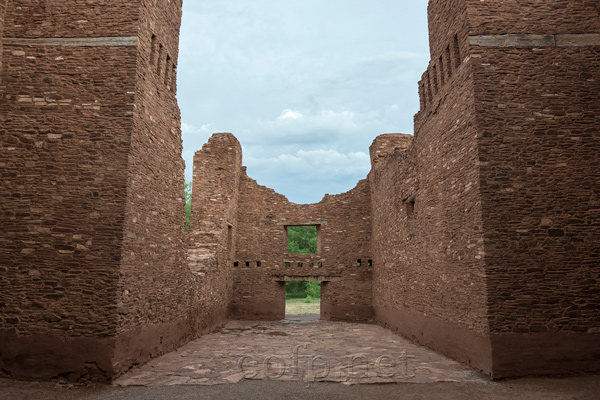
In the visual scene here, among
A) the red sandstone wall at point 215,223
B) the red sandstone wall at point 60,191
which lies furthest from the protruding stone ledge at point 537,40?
the red sandstone wall at point 215,223

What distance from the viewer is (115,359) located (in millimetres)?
6355

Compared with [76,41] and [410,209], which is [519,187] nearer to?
[410,209]

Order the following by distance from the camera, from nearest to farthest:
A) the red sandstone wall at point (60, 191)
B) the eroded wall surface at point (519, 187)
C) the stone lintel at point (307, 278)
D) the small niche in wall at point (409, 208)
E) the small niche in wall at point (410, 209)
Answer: the red sandstone wall at point (60, 191) → the eroded wall surface at point (519, 187) → the small niche in wall at point (409, 208) → the small niche in wall at point (410, 209) → the stone lintel at point (307, 278)

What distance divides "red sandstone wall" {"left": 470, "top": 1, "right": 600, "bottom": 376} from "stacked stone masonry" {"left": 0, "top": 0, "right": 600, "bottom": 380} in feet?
0.08

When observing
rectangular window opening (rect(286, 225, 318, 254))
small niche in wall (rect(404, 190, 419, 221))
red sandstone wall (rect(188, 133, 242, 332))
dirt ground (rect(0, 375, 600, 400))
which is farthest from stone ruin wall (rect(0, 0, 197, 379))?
rectangular window opening (rect(286, 225, 318, 254))

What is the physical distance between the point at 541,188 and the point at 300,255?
10.5 m

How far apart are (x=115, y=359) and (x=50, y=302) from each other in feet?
4.66

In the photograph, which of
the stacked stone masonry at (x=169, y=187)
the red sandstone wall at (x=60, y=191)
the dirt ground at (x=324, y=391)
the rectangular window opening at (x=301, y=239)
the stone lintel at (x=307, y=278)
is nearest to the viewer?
the dirt ground at (x=324, y=391)

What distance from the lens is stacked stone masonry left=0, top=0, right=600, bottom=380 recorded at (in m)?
6.53

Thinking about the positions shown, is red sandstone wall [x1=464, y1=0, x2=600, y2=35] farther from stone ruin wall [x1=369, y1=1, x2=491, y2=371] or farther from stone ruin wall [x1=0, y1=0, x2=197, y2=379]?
stone ruin wall [x1=0, y1=0, x2=197, y2=379]

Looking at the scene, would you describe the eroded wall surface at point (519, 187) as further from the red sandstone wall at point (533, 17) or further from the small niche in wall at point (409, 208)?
the small niche in wall at point (409, 208)

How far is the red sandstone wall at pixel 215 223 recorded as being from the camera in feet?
41.4

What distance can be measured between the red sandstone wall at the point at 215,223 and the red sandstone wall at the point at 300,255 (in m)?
0.67

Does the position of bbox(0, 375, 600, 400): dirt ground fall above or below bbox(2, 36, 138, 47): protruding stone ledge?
below
